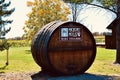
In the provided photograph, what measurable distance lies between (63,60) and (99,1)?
10.5m

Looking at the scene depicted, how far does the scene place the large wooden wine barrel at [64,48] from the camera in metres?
9.30

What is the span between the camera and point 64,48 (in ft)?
31.6

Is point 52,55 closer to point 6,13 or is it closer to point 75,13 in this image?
point 6,13

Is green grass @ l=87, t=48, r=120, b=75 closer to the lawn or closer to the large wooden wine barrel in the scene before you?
the lawn

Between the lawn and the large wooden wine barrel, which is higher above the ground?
the large wooden wine barrel

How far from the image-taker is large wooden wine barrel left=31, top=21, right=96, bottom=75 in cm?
930

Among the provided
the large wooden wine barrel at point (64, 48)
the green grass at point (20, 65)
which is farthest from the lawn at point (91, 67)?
the large wooden wine barrel at point (64, 48)

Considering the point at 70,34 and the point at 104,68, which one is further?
the point at 104,68

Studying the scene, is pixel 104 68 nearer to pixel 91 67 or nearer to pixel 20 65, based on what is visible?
pixel 91 67

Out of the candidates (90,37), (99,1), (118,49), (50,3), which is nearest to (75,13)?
(50,3)

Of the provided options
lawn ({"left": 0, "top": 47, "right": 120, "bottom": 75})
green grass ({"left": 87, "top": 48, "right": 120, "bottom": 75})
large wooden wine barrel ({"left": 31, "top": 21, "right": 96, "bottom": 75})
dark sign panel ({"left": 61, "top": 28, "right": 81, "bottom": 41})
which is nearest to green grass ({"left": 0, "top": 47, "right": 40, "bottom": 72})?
lawn ({"left": 0, "top": 47, "right": 120, "bottom": 75})

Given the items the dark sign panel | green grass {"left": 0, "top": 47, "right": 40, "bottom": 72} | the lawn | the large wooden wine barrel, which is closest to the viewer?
the large wooden wine barrel

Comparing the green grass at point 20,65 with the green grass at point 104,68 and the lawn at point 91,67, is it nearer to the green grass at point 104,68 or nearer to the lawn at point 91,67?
the lawn at point 91,67

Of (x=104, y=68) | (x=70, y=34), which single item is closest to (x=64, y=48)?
(x=70, y=34)
